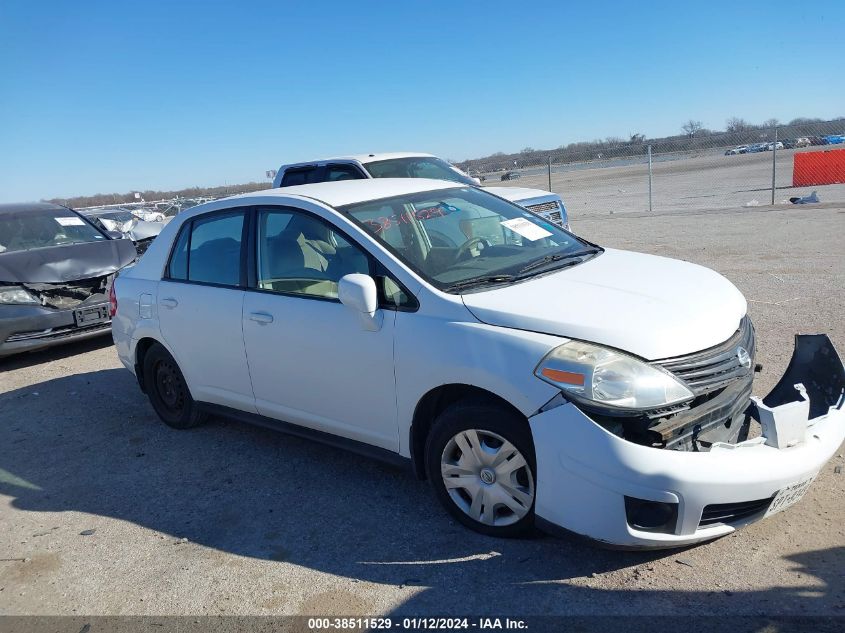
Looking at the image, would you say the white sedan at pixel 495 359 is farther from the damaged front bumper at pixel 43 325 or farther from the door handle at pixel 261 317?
the damaged front bumper at pixel 43 325

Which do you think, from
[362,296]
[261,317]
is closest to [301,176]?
[261,317]

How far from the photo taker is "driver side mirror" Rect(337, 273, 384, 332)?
344cm

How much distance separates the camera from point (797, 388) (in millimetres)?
3238

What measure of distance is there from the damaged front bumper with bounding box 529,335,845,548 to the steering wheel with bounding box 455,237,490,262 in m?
1.23

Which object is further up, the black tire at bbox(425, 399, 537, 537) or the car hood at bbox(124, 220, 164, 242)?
the car hood at bbox(124, 220, 164, 242)

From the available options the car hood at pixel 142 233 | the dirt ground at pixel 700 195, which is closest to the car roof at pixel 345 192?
the car hood at pixel 142 233

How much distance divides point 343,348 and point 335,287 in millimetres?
359

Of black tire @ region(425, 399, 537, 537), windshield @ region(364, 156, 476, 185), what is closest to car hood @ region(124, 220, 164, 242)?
windshield @ region(364, 156, 476, 185)

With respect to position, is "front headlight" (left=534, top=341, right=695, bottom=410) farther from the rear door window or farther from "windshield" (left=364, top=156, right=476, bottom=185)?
"windshield" (left=364, top=156, right=476, bottom=185)

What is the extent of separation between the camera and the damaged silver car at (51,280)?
290 inches

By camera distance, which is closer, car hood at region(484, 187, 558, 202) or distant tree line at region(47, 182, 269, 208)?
car hood at region(484, 187, 558, 202)

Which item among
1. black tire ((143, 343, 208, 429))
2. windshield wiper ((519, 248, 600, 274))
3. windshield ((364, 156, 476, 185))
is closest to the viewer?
windshield wiper ((519, 248, 600, 274))

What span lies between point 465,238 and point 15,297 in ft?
18.7

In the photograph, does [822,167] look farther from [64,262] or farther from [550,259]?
[64,262]
